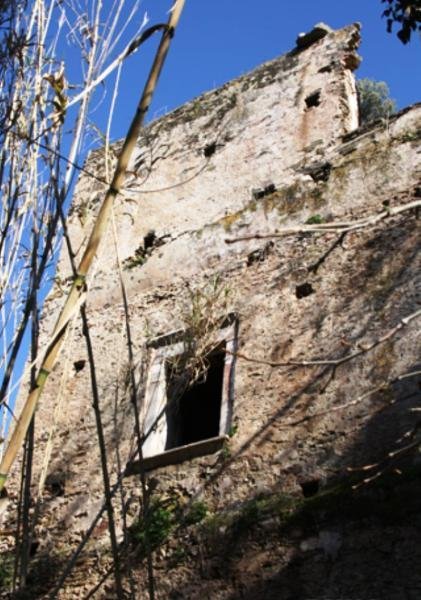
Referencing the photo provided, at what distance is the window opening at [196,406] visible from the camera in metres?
6.19

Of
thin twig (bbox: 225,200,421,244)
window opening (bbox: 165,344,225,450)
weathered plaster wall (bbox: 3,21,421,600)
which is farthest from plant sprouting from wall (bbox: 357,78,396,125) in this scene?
thin twig (bbox: 225,200,421,244)

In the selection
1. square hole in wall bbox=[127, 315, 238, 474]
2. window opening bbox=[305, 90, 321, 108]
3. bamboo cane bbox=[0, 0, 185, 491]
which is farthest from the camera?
window opening bbox=[305, 90, 321, 108]

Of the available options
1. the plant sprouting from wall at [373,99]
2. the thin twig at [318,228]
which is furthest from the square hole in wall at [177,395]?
the plant sprouting from wall at [373,99]

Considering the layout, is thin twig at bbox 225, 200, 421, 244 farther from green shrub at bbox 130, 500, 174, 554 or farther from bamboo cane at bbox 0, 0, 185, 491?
green shrub at bbox 130, 500, 174, 554

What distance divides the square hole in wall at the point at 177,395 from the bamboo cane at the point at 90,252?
346cm

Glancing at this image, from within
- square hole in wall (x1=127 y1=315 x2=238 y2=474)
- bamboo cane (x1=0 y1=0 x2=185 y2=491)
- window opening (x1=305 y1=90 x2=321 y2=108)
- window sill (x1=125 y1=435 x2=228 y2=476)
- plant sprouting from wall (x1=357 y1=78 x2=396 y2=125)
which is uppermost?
plant sprouting from wall (x1=357 y1=78 x2=396 y2=125)

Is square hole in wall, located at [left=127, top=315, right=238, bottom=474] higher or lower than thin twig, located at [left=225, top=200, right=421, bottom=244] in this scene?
higher

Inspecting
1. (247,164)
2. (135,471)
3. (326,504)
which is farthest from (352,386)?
(247,164)

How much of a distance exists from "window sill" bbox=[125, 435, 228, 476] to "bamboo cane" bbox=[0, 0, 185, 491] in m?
3.53

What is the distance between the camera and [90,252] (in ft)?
6.86

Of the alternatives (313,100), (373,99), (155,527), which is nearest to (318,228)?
(155,527)

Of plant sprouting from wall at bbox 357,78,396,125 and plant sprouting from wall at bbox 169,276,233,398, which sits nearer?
plant sprouting from wall at bbox 169,276,233,398

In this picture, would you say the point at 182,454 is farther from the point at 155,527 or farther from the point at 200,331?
the point at 200,331

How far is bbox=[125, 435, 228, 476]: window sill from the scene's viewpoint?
552 centimetres
